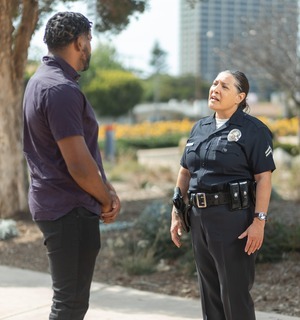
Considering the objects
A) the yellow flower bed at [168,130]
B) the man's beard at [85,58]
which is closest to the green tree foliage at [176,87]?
the yellow flower bed at [168,130]

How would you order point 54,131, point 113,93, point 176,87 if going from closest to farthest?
point 54,131 < point 113,93 < point 176,87

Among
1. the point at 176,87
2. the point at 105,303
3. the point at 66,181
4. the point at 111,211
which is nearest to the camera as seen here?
the point at 66,181

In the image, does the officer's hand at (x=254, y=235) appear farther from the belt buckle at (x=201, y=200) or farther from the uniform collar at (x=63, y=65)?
the uniform collar at (x=63, y=65)

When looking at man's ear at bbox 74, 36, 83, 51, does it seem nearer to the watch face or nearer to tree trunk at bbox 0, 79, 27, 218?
the watch face

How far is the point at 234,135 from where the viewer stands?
392cm

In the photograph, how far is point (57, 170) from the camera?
11.3ft

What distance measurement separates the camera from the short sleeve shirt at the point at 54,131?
3316mm

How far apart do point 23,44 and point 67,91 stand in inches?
230

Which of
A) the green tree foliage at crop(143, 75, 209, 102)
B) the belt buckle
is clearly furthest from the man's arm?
the green tree foliage at crop(143, 75, 209, 102)

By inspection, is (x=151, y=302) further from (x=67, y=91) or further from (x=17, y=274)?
(x=67, y=91)

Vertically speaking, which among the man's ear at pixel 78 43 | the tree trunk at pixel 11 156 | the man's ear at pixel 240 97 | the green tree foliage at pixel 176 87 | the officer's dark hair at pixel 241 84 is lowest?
the green tree foliage at pixel 176 87

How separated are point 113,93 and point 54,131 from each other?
50.0 metres

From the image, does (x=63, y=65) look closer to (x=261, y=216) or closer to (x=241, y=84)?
(x=241, y=84)

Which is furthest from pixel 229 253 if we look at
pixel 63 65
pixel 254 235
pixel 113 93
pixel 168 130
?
pixel 113 93
